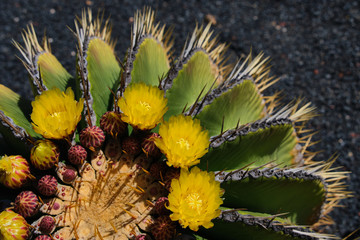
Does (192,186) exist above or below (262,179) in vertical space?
below

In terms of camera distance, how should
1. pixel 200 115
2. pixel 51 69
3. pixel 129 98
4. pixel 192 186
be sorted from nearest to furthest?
pixel 192 186 < pixel 129 98 < pixel 200 115 < pixel 51 69

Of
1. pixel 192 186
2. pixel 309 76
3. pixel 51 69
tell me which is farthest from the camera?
pixel 309 76

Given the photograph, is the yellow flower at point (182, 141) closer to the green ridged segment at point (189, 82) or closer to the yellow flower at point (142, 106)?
the yellow flower at point (142, 106)

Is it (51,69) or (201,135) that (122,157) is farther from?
(51,69)

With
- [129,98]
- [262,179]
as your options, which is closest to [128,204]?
[129,98]

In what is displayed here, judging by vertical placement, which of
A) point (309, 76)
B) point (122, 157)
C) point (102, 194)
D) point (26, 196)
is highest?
point (309, 76)

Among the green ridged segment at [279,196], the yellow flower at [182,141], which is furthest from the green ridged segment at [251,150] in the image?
the yellow flower at [182,141]

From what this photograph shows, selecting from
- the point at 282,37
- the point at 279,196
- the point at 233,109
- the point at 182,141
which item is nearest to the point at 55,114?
the point at 182,141

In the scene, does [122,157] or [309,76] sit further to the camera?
[309,76]
